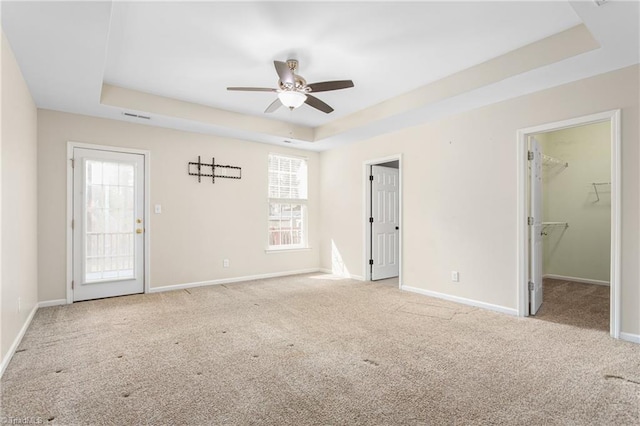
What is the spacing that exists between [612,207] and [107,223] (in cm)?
585

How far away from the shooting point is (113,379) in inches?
88.8

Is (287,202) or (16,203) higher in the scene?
(287,202)

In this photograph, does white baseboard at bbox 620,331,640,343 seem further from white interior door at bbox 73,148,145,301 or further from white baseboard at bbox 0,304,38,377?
white interior door at bbox 73,148,145,301

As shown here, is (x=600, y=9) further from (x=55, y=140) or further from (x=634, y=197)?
(x=55, y=140)

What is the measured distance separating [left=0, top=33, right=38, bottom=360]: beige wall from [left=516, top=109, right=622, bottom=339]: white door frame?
475 centimetres

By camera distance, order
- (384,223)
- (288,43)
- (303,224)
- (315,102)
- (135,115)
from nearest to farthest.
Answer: (288,43)
(315,102)
(135,115)
(384,223)
(303,224)

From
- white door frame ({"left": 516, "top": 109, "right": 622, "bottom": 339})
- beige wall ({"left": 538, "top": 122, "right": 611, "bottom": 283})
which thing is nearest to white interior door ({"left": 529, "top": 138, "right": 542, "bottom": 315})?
white door frame ({"left": 516, "top": 109, "right": 622, "bottom": 339})

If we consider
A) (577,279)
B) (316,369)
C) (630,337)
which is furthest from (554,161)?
(316,369)

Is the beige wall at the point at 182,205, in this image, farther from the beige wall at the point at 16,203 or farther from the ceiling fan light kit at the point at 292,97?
the ceiling fan light kit at the point at 292,97

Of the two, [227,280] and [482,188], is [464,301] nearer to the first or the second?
[482,188]

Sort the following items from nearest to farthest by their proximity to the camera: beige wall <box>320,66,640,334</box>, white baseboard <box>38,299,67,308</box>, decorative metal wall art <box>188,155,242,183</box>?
beige wall <box>320,66,640,334</box> < white baseboard <box>38,299,67,308</box> < decorative metal wall art <box>188,155,242,183</box>

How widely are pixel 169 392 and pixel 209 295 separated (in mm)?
2624

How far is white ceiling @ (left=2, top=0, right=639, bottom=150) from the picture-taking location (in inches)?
95.8

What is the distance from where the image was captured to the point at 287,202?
6277mm
